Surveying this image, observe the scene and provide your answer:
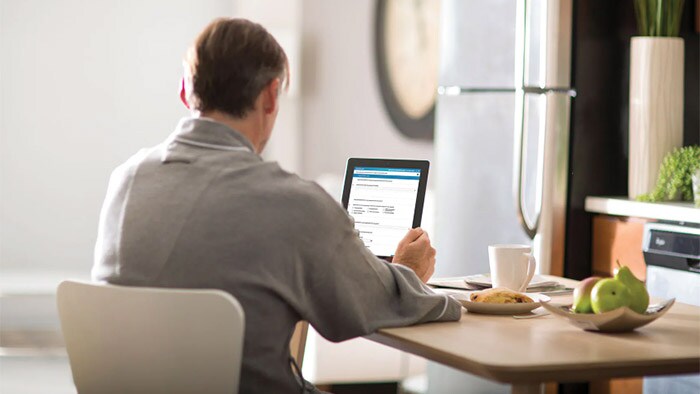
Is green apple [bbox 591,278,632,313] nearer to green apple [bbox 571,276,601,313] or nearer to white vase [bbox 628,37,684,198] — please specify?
green apple [bbox 571,276,601,313]

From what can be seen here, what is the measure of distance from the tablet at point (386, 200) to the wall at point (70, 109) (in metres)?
4.08

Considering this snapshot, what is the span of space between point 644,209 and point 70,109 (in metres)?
3.87

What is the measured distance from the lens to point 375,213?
7.47 ft

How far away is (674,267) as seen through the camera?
3020mm

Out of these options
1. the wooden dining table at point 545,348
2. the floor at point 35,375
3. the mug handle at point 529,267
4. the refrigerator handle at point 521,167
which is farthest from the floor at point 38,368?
the wooden dining table at point 545,348

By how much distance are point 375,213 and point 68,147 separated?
421 centimetres

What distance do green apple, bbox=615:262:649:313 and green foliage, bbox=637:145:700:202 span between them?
159 cm

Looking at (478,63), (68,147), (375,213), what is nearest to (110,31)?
(68,147)

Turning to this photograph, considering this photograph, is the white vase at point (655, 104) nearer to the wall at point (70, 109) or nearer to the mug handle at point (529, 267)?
the mug handle at point (529, 267)

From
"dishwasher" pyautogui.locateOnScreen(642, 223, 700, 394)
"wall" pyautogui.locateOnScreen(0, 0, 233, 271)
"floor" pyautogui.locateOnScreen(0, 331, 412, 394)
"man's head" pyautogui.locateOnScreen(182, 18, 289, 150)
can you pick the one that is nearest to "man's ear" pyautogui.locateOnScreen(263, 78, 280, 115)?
"man's head" pyautogui.locateOnScreen(182, 18, 289, 150)

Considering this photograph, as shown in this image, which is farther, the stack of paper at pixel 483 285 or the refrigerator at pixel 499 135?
the refrigerator at pixel 499 135

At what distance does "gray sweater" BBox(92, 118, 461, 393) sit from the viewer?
1.60 m

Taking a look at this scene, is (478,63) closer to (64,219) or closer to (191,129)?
(191,129)

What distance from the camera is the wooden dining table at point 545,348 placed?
4.75 ft
